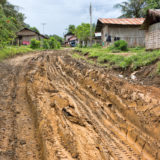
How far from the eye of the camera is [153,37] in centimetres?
1150

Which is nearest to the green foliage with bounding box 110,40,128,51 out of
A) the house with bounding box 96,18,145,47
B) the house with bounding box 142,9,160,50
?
the house with bounding box 142,9,160,50

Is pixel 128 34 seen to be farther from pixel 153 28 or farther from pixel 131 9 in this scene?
pixel 131 9

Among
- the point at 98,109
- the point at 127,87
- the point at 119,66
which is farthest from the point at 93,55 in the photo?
the point at 98,109

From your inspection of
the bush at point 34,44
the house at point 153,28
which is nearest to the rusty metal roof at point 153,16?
the house at point 153,28

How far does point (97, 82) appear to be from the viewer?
5.35 metres

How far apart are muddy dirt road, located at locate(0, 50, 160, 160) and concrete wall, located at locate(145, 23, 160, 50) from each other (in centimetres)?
812

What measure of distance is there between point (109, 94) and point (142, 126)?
1.52m

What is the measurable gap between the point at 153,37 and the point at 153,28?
72 centimetres

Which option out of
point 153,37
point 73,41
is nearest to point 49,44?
point 153,37

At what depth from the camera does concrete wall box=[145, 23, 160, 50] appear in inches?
434

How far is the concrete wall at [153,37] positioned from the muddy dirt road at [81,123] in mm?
8124

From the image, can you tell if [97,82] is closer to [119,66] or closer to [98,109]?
[98,109]

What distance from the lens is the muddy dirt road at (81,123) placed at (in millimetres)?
2387

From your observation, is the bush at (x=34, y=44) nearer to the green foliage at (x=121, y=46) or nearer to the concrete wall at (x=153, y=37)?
the green foliage at (x=121, y=46)
